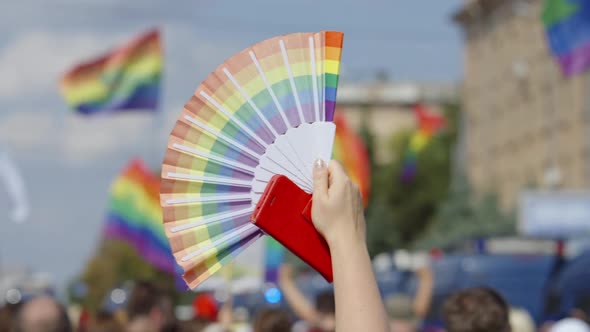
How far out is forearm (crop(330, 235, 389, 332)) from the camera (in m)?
3.08

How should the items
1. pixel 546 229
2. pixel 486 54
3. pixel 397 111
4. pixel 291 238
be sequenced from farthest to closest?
pixel 397 111 < pixel 486 54 < pixel 546 229 < pixel 291 238

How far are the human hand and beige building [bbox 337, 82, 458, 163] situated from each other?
113188mm

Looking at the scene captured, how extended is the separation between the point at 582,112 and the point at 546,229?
17937mm

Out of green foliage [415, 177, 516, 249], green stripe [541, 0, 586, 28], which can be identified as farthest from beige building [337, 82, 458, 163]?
green stripe [541, 0, 586, 28]

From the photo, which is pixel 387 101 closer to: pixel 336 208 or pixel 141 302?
pixel 141 302

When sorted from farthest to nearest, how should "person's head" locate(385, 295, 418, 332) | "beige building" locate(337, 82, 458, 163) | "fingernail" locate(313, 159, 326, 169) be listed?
"beige building" locate(337, 82, 458, 163) < "person's head" locate(385, 295, 418, 332) < "fingernail" locate(313, 159, 326, 169)

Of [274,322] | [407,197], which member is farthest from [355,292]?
[407,197]

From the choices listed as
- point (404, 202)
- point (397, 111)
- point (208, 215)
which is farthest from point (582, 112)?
point (397, 111)

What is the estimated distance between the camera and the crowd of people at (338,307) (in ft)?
10.2

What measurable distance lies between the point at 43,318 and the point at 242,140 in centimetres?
211

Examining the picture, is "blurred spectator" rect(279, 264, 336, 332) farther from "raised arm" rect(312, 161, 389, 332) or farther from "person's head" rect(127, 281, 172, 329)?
"raised arm" rect(312, 161, 389, 332)

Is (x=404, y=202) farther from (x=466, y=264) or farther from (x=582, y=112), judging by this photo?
(x=466, y=264)

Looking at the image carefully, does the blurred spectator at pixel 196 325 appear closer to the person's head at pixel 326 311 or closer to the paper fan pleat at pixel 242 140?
the person's head at pixel 326 311

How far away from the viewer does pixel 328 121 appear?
329 cm
